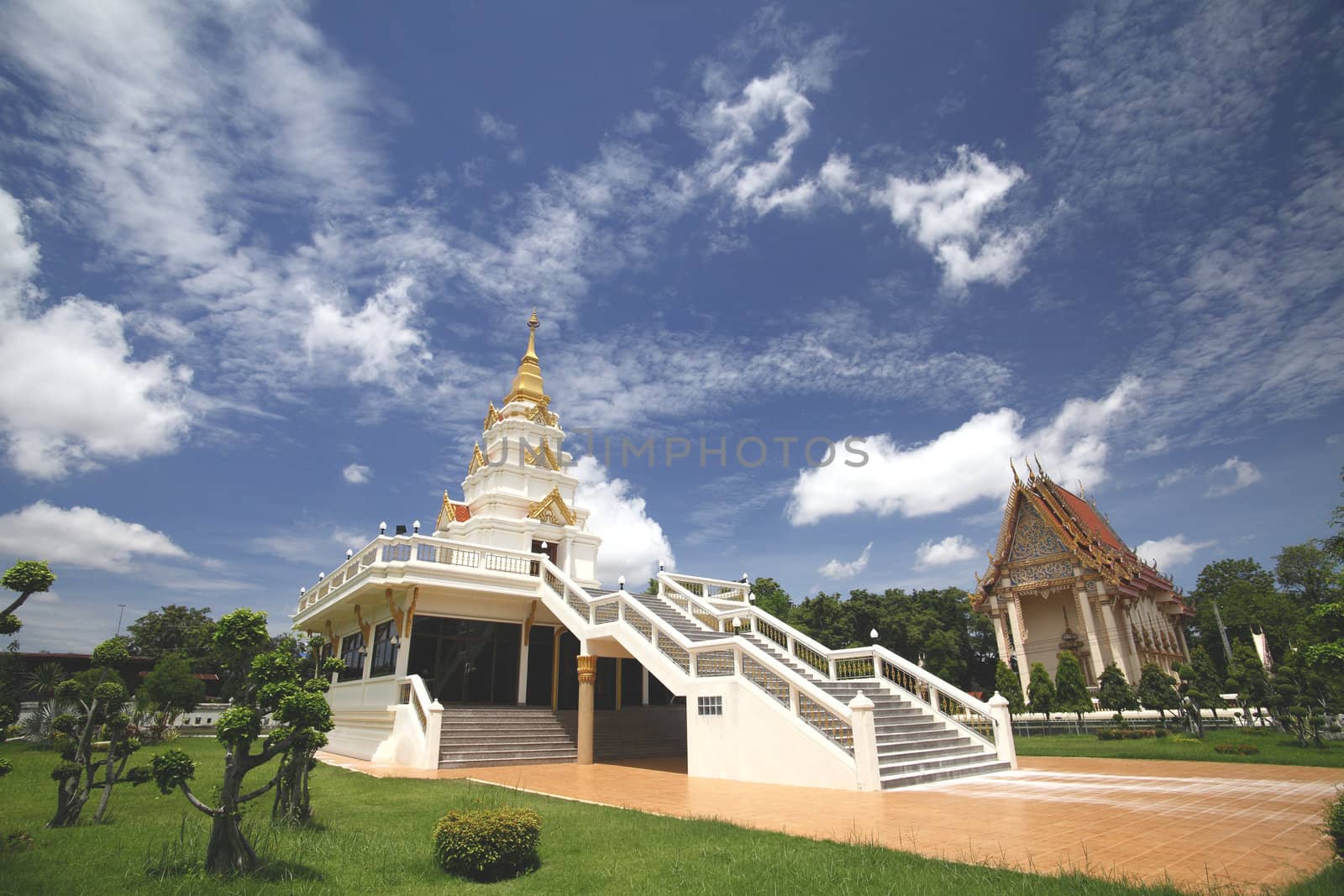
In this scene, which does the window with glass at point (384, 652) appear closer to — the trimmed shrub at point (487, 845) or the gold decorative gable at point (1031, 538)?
the trimmed shrub at point (487, 845)

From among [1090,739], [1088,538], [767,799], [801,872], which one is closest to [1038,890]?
[801,872]

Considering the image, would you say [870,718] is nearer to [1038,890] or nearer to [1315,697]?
[1038,890]

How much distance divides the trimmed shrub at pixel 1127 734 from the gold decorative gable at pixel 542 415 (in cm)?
1989

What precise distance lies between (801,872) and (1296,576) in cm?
5846

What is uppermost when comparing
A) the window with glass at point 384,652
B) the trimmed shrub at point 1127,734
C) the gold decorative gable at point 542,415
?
the gold decorative gable at point 542,415

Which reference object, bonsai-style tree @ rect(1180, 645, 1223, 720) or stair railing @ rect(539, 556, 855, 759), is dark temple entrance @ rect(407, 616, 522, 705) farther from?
bonsai-style tree @ rect(1180, 645, 1223, 720)

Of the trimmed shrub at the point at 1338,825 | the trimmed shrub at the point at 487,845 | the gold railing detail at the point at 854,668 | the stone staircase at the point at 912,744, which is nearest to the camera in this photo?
the trimmed shrub at the point at 1338,825

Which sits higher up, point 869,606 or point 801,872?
point 869,606

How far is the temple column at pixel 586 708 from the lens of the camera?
15477mm

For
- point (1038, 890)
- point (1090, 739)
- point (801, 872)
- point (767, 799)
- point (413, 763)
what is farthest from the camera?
point (1090, 739)

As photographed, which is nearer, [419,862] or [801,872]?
[801,872]

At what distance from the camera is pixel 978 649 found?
47.1 meters

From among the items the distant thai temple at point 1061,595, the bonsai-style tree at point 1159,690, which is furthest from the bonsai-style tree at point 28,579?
the distant thai temple at point 1061,595

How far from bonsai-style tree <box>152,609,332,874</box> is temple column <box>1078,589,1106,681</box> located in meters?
33.7
